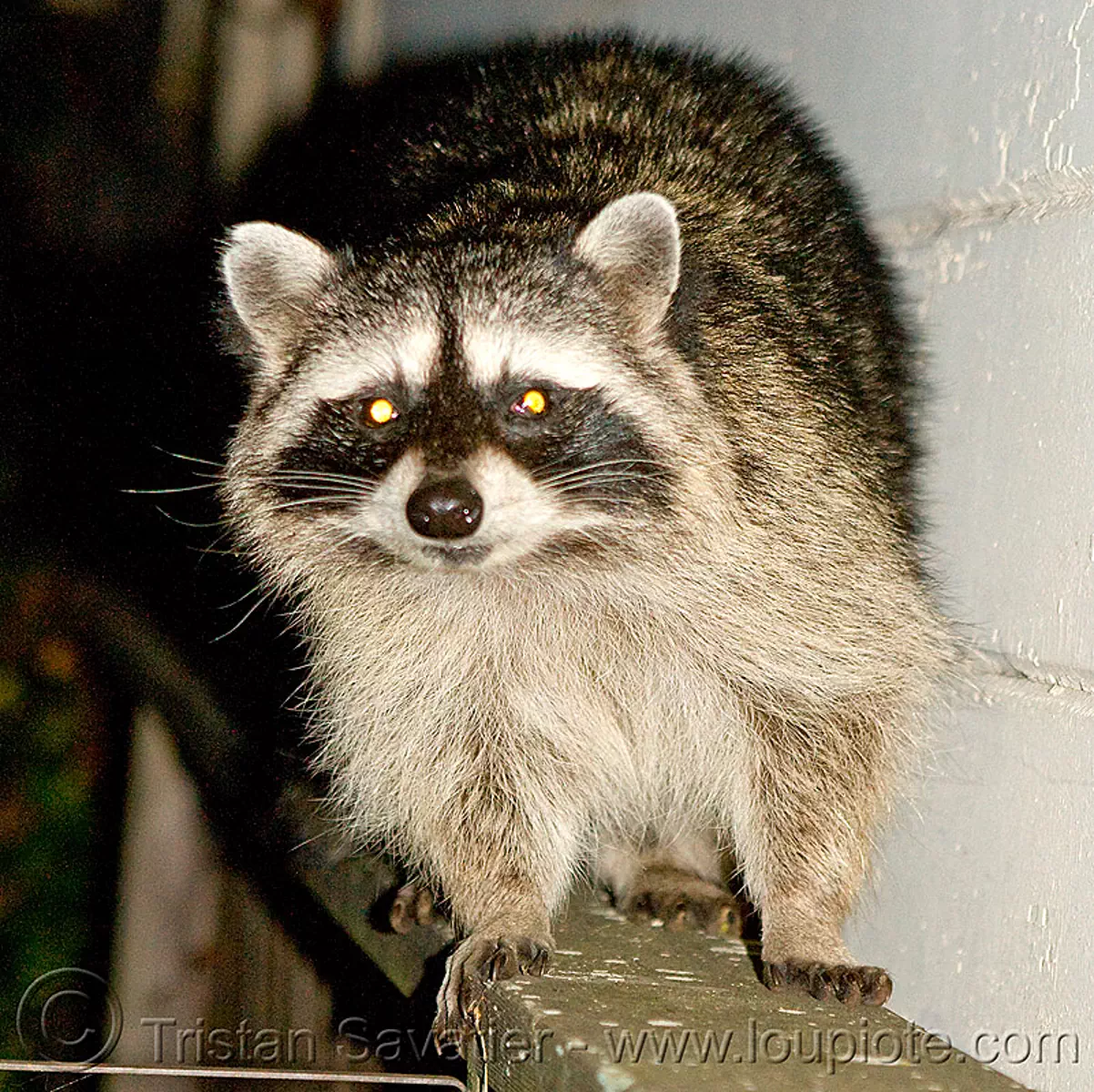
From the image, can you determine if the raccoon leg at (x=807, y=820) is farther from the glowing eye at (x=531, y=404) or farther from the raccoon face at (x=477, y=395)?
the glowing eye at (x=531, y=404)

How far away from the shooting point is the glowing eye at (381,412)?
6.68ft

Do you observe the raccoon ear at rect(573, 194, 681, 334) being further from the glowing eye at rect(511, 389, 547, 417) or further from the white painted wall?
the white painted wall

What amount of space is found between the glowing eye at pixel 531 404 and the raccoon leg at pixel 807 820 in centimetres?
68

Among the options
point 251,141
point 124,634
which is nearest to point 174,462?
point 124,634

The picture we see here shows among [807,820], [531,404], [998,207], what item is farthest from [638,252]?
[807,820]

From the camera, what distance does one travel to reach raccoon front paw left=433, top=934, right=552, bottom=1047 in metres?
2.03

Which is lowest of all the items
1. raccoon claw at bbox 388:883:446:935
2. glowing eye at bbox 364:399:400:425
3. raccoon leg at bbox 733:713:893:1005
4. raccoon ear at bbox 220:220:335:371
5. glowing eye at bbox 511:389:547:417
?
raccoon claw at bbox 388:883:446:935

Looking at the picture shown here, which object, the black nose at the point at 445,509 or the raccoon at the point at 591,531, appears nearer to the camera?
the black nose at the point at 445,509

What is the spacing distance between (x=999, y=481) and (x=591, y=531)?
823 millimetres

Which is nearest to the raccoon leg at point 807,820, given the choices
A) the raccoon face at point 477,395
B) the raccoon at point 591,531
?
the raccoon at point 591,531

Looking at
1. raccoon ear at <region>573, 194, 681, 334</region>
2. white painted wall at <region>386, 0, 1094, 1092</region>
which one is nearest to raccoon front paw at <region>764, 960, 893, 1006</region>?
white painted wall at <region>386, 0, 1094, 1092</region>

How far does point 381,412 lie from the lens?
2.04 metres

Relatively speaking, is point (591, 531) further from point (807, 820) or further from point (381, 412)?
point (807, 820)

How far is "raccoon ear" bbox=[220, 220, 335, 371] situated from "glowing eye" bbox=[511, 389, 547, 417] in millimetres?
435
